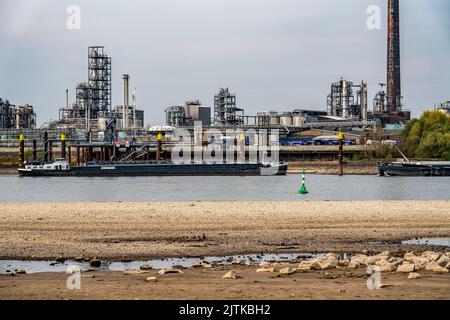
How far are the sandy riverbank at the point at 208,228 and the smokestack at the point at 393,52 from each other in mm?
123990

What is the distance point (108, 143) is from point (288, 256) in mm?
112075

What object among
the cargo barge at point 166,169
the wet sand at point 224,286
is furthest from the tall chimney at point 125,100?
the wet sand at point 224,286

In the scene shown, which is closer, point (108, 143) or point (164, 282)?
point (164, 282)

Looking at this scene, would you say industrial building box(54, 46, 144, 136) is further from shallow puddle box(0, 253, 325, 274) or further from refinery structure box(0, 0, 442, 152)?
shallow puddle box(0, 253, 325, 274)

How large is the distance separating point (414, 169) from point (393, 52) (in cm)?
6515

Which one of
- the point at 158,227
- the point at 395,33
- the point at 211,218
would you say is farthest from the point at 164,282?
the point at 395,33

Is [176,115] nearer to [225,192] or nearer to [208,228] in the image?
[225,192]

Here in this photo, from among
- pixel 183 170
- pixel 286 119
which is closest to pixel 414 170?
pixel 183 170

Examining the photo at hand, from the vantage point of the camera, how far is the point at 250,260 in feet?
76.0

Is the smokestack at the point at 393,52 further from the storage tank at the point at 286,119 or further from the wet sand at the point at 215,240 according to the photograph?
the wet sand at the point at 215,240

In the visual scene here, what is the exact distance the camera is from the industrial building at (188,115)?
16712 cm

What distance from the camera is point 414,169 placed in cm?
10275

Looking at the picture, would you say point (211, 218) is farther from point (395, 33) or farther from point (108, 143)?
point (395, 33)

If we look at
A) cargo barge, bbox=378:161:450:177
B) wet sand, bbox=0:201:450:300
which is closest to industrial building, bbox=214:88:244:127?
cargo barge, bbox=378:161:450:177
